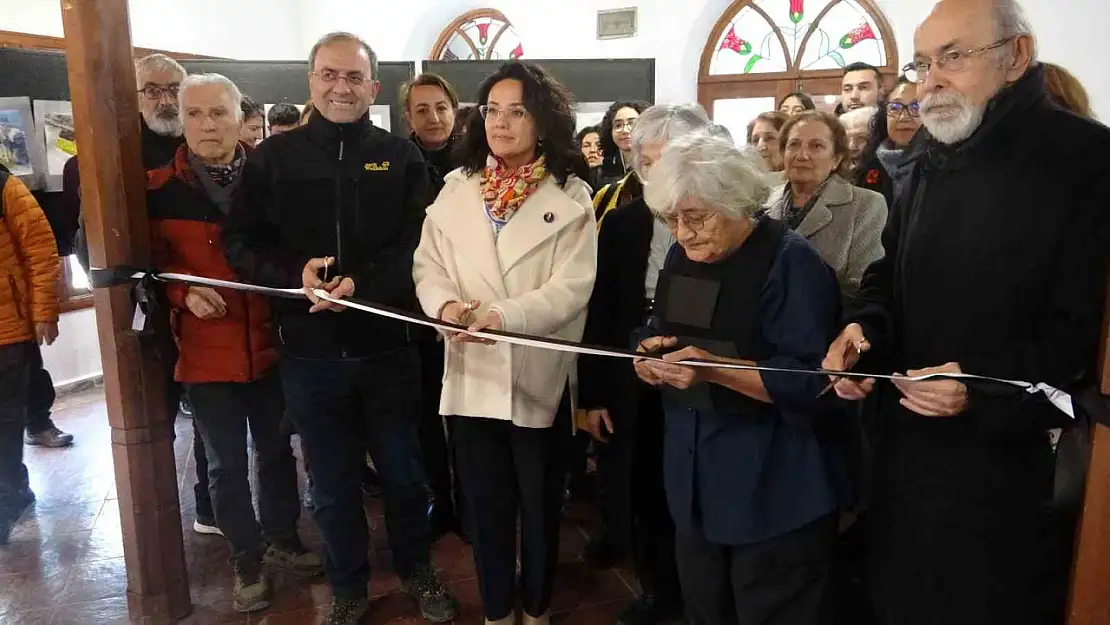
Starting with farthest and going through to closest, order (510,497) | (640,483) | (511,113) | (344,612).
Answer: (344,612)
(640,483)
(510,497)
(511,113)

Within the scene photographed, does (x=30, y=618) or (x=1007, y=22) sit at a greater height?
(x=1007, y=22)

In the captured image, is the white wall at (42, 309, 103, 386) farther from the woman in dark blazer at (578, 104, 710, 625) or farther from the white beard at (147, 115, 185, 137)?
the woman in dark blazer at (578, 104, 710, 625)

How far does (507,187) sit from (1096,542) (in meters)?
1.55

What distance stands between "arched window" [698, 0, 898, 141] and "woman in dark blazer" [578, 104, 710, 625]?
535cm

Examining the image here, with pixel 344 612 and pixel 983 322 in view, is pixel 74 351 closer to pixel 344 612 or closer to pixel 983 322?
pixel 344 612

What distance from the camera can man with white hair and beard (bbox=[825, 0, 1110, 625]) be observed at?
1559 mm

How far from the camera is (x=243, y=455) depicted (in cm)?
279

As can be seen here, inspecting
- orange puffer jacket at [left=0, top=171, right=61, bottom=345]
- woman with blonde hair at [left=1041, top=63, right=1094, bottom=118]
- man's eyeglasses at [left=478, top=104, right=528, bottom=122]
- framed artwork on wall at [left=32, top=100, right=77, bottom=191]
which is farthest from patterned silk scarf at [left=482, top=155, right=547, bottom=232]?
framed artwork on wall at [left=32, top=100, right=77, bottom=191]

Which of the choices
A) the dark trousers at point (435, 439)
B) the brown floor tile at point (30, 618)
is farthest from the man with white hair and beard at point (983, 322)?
the brown floor tile at point (30, 618)

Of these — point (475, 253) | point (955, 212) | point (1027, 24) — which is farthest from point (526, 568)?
point (1027, 24)

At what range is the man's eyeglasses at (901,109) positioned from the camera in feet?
10.7

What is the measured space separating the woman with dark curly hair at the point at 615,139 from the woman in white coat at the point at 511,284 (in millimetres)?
1787

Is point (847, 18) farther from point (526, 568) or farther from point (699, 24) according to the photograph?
point (526, 568)

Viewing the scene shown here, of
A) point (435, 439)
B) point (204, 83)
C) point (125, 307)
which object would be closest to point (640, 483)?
point (435, 439)
